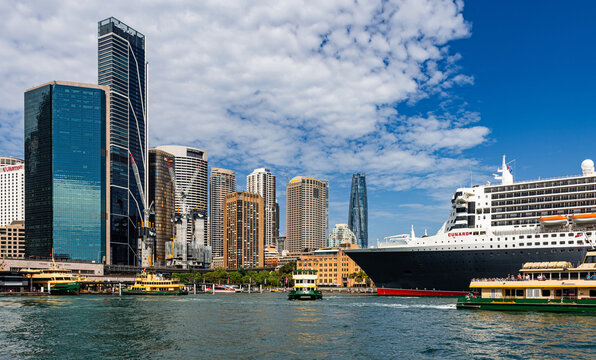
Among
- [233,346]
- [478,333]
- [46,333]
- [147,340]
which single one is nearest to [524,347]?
[478,333]

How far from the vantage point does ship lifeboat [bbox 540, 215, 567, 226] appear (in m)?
89.8

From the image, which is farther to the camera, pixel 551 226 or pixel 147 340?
pixel 551 226

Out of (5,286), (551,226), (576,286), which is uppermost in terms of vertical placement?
(551,226)

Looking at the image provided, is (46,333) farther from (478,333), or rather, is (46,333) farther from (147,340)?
(478,333)

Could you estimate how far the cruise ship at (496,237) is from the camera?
88312mm

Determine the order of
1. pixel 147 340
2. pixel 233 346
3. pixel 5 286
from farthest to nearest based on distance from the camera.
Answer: pixel 5 286 → pixel 147 340 → pixel 233 346

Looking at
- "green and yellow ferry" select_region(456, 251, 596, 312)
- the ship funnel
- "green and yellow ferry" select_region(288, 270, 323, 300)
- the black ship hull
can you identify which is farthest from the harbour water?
the ship funnel

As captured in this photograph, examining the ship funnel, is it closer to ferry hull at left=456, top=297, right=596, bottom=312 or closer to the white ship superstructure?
the white ship superstructure

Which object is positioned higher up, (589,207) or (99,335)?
(589,207)

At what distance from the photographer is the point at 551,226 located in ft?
303

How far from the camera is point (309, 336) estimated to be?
52.7 m

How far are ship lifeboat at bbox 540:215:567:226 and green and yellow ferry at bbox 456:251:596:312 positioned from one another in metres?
24.9

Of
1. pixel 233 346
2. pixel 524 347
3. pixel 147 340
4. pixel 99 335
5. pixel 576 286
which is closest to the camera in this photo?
pixel 524 347

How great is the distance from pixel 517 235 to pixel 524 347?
50.2m
